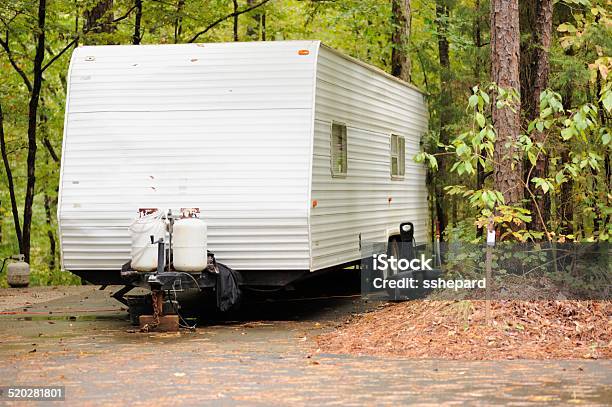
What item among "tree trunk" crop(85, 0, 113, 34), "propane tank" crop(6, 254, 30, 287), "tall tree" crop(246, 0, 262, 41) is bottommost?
"propane tank" crop(6, 254, 30, 287)

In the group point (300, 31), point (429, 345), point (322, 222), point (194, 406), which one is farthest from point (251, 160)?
point (300, 31)

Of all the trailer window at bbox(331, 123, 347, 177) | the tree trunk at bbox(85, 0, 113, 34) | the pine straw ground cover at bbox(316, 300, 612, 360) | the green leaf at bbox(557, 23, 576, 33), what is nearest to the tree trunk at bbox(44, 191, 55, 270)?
the tree trunk at bbox(85, 0, 113, 34)

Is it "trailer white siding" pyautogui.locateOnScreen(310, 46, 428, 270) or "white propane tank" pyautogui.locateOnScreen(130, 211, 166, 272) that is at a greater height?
"trailer white siding" pyautogui.locateOnScreen(310, 46, 428, 270)

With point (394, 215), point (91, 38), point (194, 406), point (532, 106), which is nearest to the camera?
point (194, 406)

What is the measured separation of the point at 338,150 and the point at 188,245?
2.75 m

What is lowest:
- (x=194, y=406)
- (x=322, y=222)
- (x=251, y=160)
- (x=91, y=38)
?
(x=194, y=406)

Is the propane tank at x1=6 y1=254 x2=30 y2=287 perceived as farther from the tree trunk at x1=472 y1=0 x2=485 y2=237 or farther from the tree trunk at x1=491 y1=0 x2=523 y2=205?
the tree trunk at x1=491 y1=0 x2=523 y2=205

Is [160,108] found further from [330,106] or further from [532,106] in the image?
[532,106]

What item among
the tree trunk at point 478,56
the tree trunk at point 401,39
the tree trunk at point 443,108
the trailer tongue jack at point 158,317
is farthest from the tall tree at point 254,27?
the trailer tongue jack at point 158,317

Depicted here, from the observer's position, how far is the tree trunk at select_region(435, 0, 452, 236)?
67.4 feet

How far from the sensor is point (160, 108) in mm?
12297

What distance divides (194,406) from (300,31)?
68.9ft

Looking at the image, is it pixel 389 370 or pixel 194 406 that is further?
pixel 389 370

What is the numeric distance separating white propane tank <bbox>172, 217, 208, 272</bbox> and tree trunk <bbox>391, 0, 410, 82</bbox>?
10.7 metres
